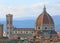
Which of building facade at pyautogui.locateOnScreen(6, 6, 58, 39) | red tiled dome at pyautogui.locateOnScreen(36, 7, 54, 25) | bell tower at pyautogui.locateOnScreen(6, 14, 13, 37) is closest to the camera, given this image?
building facade at pyautogui.locateOnScreen(6, 6, 58, 39)

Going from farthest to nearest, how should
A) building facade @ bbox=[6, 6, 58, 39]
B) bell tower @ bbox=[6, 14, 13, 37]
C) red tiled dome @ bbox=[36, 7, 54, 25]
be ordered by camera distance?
1. bell tower @ bbox=[6, 14, 13, 37]
2. red tiled dome @ bbox=[36, 7, 54, 25]
3. building facade @ bbox=[6, 6, 58, 39]

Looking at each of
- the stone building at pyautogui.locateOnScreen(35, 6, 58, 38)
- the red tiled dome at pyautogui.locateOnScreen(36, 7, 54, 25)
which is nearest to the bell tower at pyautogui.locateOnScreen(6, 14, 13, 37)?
the stone building at pyautogui.locateOnScreen(35, 6, 58, 38)

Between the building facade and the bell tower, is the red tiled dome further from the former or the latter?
the bell tower

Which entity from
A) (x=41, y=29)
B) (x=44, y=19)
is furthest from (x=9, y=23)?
(x=41, y=29)

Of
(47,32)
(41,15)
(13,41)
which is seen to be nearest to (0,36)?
(13,41)

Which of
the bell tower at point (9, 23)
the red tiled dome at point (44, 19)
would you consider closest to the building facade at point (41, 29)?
the red tiled dome at point (44, 19)

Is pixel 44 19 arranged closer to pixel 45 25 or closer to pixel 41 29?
pixel 45 25

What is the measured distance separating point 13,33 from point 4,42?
66.9 meters

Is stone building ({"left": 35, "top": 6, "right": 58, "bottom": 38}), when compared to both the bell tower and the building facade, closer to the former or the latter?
the building facade

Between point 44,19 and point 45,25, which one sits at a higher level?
point 44,19

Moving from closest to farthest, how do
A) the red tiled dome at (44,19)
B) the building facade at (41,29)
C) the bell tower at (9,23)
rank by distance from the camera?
the building facade at (41,29), the red tiled dome at (44,19), the bell tower at (9,23)

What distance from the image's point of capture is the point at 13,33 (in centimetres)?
11712

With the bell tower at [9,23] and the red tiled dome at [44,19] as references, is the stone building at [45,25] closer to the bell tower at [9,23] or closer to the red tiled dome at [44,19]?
the red tiled dome at [44,19]

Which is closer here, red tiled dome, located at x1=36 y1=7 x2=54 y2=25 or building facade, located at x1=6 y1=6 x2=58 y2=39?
building facade, located at x1=6 y1=6 x2=58 y2=39
